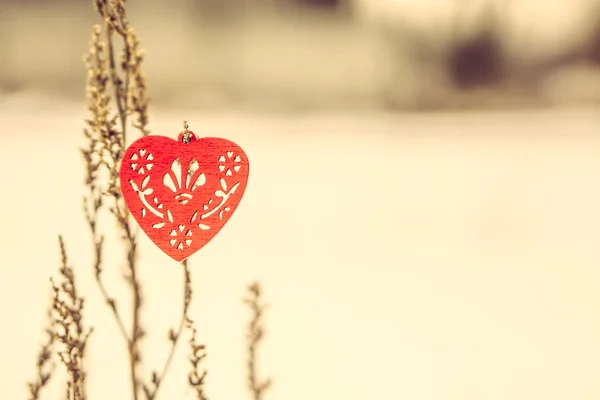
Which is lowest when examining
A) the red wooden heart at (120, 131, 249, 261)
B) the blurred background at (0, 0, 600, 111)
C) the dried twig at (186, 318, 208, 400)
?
the dried twig at (186, 318, 208, 400)

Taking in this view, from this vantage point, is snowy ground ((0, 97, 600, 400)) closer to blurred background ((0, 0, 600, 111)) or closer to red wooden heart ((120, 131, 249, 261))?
→ blurred background ((0, 0, 600, 111))

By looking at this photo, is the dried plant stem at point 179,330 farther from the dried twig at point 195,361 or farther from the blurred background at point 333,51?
the blurred background at point 333,51

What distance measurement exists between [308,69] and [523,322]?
70 centimetres

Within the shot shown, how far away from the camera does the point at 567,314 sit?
1.01 meters

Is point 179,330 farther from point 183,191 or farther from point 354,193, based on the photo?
point 354,193

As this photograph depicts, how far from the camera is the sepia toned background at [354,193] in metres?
0.97

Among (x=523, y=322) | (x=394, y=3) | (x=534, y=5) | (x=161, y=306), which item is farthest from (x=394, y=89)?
(x=161, y=306)

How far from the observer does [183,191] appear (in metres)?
0.56

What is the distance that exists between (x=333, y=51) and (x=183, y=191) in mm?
556

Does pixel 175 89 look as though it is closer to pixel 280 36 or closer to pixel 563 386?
Answer: pixel 280 36

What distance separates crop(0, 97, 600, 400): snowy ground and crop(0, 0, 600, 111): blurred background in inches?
1.8

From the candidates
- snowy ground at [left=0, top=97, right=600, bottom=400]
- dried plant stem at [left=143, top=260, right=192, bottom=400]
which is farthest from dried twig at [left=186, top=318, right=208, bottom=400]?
snowy ground at [left=0, top=97, right=600, bottom=400]

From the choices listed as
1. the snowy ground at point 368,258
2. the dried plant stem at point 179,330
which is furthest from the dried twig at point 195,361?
the snowy ground at point 368,258

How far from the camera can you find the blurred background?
0.96 metres
